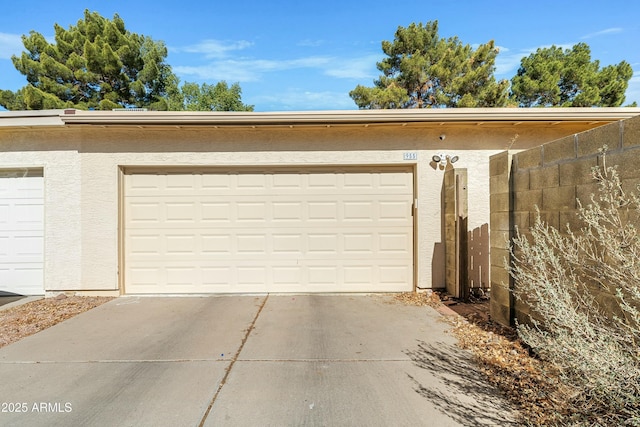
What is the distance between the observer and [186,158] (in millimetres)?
6520

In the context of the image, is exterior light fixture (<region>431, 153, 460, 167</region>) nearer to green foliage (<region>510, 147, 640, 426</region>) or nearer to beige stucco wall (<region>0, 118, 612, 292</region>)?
beige stucco wall (<region>0, 118, 612, 292</region>)

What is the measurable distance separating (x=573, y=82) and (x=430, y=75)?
281 inches

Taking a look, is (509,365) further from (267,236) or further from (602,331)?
(267,236)

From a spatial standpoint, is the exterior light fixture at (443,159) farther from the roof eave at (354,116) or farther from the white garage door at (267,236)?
the roof eave at (354,116)

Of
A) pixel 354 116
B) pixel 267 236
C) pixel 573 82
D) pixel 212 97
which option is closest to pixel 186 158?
pixel 267 236

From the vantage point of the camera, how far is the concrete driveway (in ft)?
Answer: 8.77

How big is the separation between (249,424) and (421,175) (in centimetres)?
508

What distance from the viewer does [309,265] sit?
6586mm

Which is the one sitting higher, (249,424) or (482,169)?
(482,169)

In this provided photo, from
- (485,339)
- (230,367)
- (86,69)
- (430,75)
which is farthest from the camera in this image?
(430,75)

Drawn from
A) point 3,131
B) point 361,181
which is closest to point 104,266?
point 3,131

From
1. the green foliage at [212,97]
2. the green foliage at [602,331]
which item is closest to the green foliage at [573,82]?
the green foliage at [212,97]

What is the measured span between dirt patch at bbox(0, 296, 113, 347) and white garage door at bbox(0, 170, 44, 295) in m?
0.76

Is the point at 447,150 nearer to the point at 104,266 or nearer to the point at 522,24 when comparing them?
the point at 522,24
